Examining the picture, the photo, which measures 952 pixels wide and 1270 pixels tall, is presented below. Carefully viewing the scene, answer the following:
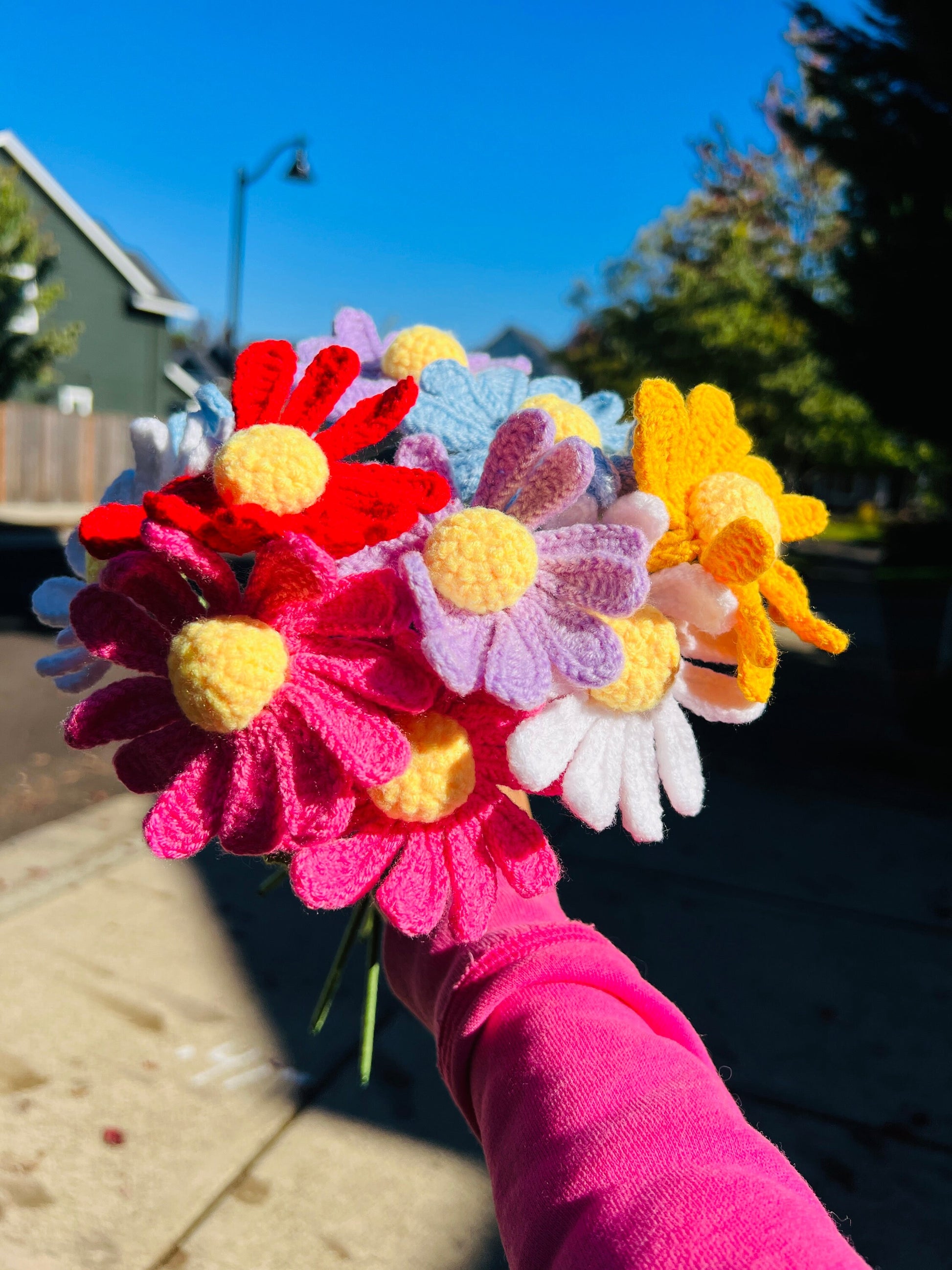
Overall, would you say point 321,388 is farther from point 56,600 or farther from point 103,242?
point 103,242

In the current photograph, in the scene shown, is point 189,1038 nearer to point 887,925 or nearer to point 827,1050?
point 827,1050

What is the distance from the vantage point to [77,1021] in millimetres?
2332

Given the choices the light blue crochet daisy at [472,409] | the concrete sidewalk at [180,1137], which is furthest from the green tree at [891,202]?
the light blue crochet daisy at [472,409]

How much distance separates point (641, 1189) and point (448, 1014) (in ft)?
0.92

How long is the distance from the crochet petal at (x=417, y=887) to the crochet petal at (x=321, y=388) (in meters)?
0.34

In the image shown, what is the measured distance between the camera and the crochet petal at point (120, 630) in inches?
28.0

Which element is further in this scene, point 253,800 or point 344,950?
point 344,950

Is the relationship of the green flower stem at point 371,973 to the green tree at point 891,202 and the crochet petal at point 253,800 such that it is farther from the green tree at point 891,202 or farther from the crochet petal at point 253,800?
the green tree at point 891,202

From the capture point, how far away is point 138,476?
2.61ft

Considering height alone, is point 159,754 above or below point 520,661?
below

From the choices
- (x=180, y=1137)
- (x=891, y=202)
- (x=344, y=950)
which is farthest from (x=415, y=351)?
(x=891, y=202)

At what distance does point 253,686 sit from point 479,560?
182mm

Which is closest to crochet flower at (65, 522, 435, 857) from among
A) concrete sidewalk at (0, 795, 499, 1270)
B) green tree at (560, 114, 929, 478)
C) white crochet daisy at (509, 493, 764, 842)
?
white crochet daisy at (509, 493, 764, 842)

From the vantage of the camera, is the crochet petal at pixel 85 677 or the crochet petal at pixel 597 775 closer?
the crochet petal at pixel 597 775
